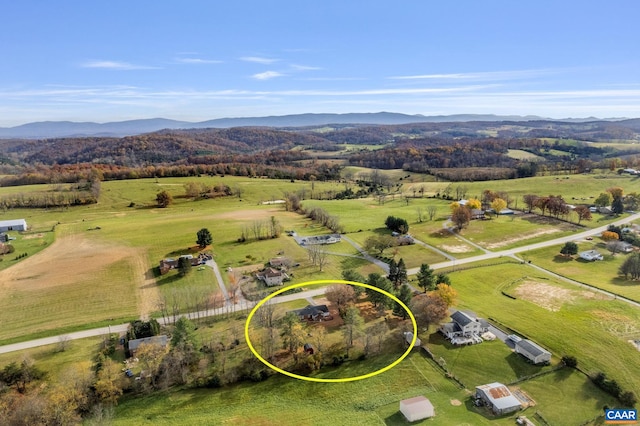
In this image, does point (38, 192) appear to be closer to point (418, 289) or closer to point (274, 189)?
point (274, 189)

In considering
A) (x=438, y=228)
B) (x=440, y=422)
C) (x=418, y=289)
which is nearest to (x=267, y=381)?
(x=440, y=422)

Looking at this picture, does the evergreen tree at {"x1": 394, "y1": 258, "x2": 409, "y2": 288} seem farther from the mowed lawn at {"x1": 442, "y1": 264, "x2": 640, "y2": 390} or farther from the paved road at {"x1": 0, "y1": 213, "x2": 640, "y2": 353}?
the mowed lawn at {"x1": 442, "y1": 264, "x2": 640, "y2": 390}

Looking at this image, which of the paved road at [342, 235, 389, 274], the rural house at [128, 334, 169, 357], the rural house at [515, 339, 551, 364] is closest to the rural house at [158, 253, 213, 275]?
the rural house at [128, 334, 169, 357]

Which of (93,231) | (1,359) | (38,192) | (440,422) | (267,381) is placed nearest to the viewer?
(440,422)

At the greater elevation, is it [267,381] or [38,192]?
[38,192]

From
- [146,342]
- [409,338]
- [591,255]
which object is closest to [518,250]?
[591,255]

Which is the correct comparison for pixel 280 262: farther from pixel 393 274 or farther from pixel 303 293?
pixel 393 274

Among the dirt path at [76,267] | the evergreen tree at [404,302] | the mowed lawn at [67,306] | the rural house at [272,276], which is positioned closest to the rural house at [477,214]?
the evergreen tree at [404,302]
